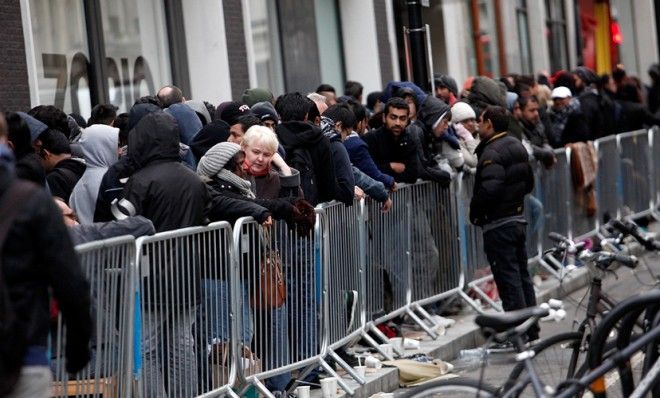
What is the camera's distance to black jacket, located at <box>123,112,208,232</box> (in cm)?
880

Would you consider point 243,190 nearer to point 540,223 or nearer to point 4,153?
point 4,153

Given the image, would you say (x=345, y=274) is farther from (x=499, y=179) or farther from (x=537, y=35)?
(x=537, y=35)

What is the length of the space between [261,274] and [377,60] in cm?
1267

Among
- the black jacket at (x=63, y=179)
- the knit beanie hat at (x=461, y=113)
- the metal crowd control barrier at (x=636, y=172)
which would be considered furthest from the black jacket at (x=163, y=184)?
the metal crowd control barrier at (x=636, y=172)

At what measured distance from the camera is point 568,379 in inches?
264

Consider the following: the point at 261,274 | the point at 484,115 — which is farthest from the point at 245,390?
the point at 484,115

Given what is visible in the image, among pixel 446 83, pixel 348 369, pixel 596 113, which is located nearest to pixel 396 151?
pixel 348 369

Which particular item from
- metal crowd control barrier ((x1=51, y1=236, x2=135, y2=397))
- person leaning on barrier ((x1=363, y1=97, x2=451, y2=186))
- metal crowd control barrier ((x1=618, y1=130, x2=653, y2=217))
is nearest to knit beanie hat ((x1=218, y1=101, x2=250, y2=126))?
person leaning on barrier ((x1=363, y1=97, x2=451, y2=186))

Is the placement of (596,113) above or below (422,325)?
Answer: above

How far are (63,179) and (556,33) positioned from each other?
81.2ft

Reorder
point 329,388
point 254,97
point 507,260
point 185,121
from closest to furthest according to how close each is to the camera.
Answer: point 329,388, point 185,121, point 507,260, point 254,97

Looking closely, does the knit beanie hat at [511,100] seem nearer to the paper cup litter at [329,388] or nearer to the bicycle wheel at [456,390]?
the paper cup litter at [329,388]

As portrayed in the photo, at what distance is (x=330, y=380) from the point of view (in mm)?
10273

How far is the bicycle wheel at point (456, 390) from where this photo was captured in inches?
249
